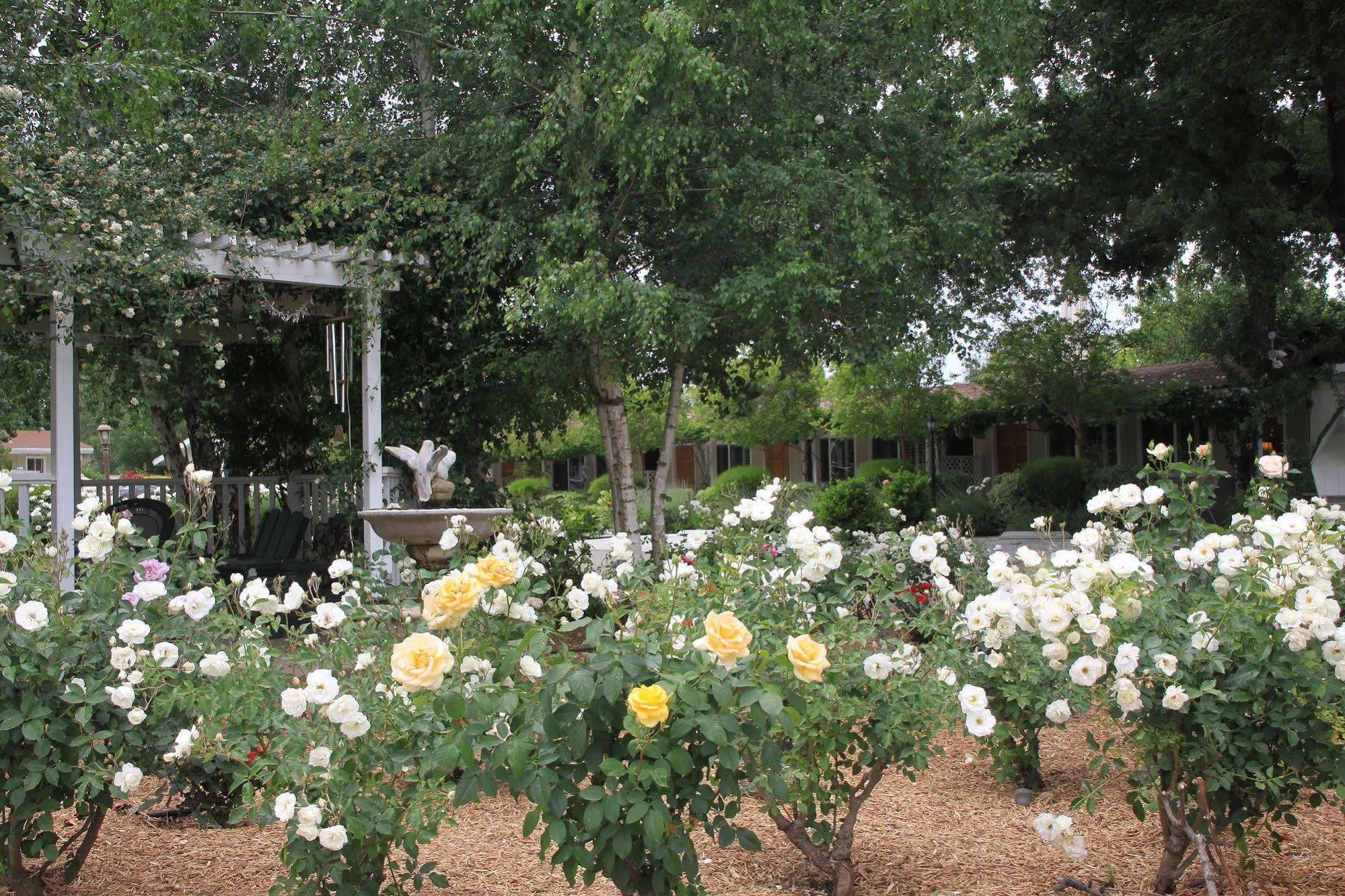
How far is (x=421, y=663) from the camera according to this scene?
A: 2.00 metres

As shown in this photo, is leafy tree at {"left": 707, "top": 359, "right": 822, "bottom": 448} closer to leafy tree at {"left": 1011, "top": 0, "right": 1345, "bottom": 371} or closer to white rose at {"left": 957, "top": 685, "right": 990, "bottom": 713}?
leafy tree at {"left": 1011, "top": 0, "right": 1345, "bottom": 371}

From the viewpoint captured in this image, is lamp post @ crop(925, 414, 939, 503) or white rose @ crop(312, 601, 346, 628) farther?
lamp post @ crop(925, 414, 939, 503)

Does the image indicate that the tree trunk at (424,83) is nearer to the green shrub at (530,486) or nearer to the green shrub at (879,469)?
the green shrub at (879,469)

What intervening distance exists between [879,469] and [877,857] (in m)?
21.6

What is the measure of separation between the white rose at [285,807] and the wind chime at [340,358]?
650 centimetres

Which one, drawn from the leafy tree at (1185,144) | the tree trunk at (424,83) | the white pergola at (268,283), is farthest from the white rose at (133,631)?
the leafy tree at (1185,144)

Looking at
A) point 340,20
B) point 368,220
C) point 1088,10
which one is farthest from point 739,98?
point 1088,10

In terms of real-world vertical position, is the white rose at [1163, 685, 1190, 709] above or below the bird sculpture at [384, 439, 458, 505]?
below

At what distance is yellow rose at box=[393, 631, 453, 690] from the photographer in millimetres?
1995

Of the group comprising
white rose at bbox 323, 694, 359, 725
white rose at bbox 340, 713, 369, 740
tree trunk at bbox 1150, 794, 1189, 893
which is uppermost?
white rose at bbox 323, 694, 359, 725

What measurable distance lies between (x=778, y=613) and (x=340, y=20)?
8.31 metres

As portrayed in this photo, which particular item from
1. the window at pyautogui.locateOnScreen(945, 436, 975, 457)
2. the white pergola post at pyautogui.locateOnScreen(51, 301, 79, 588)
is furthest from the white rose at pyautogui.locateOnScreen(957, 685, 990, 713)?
the window at pyautogui.locateOnScreen(945, 436, 975, 457)

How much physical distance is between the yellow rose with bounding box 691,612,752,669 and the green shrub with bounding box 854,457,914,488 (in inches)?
782

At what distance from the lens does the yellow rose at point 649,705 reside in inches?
74.9
